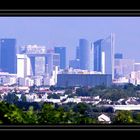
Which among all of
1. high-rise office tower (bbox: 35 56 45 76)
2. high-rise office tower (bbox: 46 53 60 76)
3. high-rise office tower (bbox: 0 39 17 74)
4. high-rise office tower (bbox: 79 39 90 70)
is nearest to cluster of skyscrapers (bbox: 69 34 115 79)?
high-rise office tower (bbox: 79 39 90 70)

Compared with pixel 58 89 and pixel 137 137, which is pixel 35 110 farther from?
pixel 137 137

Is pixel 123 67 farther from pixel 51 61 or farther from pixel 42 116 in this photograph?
pixel 42 116

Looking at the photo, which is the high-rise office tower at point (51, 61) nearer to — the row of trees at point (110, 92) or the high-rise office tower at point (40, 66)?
the high-rise office tower at point (40, 66)

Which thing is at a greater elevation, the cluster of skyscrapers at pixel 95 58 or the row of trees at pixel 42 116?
the cluster of skyscrapers at pixel 95 58

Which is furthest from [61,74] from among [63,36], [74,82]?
[63,36]

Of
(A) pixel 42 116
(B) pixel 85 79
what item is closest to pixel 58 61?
(B) pixel 85 79

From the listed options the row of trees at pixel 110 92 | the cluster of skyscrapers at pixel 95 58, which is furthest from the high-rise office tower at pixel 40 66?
the row of trees at pixel 110 92
